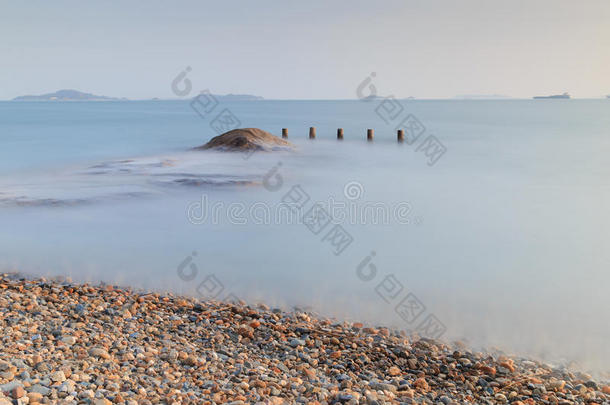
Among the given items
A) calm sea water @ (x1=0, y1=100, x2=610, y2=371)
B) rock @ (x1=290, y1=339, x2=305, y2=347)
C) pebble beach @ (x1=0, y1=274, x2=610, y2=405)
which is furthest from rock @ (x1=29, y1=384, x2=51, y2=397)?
calm sea water @ (x1=0, y1=100, x2=610, y2=371)

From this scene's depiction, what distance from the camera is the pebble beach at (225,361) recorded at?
146 inches

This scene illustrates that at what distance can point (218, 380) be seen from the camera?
4.06 m

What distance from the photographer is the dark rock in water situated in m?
20.2

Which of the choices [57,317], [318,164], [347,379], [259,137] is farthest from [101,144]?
[347,379]

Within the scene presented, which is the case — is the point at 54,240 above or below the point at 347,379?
below

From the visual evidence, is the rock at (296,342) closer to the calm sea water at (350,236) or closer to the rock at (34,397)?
the calm sea water at (350,236)

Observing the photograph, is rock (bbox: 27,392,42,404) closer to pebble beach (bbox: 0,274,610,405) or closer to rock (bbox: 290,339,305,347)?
pebble beach (bbox: 0,274,610,405)

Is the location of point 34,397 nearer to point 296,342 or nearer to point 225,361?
point 225,361

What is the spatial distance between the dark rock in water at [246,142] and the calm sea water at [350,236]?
Answer: 0.80m

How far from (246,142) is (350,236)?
11.1 m

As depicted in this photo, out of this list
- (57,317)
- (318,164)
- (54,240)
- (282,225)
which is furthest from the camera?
(318,164)

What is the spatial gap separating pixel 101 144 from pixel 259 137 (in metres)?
9.89

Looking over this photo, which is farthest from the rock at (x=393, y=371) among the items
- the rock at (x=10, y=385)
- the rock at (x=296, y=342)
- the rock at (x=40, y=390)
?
the rock at (x=10, y=385)

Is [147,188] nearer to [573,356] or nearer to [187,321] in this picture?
[187,321]
